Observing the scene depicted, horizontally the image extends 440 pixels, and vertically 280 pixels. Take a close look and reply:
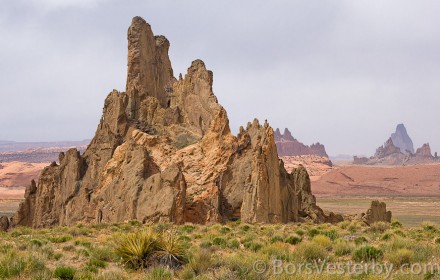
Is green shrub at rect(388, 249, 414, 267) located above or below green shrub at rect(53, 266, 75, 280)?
above

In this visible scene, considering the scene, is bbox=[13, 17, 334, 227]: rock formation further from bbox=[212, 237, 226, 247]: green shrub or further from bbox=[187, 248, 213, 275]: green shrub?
bbox=[187, 248, 213, 275]: green shrub

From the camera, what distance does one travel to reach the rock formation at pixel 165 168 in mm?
32531

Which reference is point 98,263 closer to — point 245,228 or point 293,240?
point 293,240

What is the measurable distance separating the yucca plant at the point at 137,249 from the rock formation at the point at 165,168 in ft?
54.1

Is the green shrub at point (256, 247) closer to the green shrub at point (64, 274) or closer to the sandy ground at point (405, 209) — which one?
the green shrub at point (64, 274)

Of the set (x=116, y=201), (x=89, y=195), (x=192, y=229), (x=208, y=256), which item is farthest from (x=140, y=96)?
(x=208, y=256)

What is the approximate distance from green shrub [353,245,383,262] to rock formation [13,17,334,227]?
693 inches

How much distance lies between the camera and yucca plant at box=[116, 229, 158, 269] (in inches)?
502

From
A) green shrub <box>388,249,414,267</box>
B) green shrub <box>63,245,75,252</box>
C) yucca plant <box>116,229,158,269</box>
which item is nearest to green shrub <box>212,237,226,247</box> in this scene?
yucca plant <box>116,229,158,269</box>

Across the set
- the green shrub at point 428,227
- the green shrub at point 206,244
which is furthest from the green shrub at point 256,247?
the green shrub at point 428,227

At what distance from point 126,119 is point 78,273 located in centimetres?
3488

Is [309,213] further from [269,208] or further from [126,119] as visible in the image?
[126,119]

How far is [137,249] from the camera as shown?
12.8 m

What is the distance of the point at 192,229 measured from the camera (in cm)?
2506
